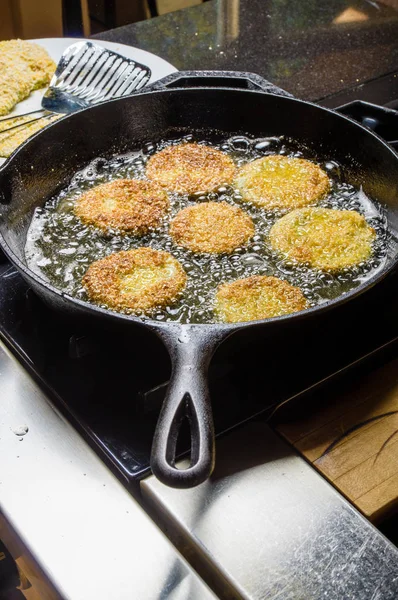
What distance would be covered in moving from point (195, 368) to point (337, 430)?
328mm

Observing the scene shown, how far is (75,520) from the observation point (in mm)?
916

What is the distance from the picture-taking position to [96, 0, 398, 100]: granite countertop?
7.32 ft

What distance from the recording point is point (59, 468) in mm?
982

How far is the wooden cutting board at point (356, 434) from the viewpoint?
948 mm

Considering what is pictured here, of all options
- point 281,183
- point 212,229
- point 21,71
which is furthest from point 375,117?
point 21,71

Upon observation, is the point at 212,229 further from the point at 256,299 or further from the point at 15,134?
the point at 15,134

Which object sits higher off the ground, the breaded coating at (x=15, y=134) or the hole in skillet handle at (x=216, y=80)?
the hole in skillet handle at (x=216, y=80)

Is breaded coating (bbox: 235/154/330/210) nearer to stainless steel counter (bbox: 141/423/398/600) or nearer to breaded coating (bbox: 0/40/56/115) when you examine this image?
stainless steel counter (bbox: 141/423/398/600)

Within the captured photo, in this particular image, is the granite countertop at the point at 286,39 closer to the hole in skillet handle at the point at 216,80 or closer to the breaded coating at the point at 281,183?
the hole in skillet handle at the point at 216,80

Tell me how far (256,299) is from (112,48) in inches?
54.9

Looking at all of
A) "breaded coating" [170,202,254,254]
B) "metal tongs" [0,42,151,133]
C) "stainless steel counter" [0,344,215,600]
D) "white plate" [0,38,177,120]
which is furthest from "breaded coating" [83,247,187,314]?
"white plate" [0,38,177,120]

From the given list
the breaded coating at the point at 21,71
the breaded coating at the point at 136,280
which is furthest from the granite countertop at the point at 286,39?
the breaded coating at the point at 136,280

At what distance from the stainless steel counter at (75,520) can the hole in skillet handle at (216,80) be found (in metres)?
0.94

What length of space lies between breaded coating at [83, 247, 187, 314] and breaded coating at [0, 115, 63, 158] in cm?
61
